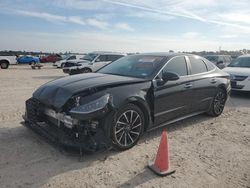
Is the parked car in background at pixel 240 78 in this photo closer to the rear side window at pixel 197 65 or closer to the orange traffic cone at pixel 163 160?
the rear side window at pixel 197 65

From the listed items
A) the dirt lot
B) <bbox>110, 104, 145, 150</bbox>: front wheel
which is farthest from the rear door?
<bbox>110, 104, 145, 150</bbox>: front wheel

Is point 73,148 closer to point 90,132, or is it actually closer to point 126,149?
point 90,132

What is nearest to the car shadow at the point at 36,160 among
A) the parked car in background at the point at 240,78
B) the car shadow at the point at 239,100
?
the car shadow at the point at 239,100

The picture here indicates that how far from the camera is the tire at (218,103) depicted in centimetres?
656

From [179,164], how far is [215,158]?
695mm

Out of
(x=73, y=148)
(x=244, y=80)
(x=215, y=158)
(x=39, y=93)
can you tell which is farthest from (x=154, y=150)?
(x=244, y=80)

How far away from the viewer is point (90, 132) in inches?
153

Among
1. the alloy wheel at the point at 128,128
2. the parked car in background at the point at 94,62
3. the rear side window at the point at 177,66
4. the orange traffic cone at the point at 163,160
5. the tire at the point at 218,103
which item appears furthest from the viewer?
the parked car in background at the point at 94,62

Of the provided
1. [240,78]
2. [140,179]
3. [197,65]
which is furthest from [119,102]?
[240,78]

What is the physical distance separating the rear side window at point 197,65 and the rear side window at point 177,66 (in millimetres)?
297

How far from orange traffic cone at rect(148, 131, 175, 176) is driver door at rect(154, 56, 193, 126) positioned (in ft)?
4.00

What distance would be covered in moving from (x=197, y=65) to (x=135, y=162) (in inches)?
125

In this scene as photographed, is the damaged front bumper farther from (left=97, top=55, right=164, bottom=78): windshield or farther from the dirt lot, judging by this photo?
(left=97, top=55, right=164, bottom=78): windshield

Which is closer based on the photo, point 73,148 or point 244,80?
point 73,148
